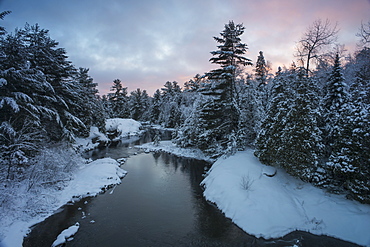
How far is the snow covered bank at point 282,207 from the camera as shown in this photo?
365 inches

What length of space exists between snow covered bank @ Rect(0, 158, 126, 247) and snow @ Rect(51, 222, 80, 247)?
1.49m

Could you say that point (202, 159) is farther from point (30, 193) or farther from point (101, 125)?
point (101, 125)

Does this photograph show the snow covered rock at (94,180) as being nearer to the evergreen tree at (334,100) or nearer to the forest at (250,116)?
the forest at (250,116)

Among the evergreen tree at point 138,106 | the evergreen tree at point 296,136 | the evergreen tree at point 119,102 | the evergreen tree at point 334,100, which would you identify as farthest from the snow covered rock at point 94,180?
the evergreen tree at point 138,106

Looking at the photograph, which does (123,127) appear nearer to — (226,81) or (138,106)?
(138,106)

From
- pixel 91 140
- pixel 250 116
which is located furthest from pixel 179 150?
pixel 91 140

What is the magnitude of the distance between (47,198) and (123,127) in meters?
38.1

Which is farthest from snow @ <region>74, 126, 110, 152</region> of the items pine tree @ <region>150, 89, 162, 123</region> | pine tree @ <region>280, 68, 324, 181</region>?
pine tree @ <region>150, 89, 162, 123</region>

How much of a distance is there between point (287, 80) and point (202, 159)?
13830 mm

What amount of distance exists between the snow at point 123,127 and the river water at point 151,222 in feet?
93.4

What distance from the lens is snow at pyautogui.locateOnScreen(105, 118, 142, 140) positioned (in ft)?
139

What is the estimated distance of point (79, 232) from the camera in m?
9.59

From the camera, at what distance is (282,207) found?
416 inches

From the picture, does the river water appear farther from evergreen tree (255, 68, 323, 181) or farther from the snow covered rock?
evergreen tree (255, 68, 323, 181)
